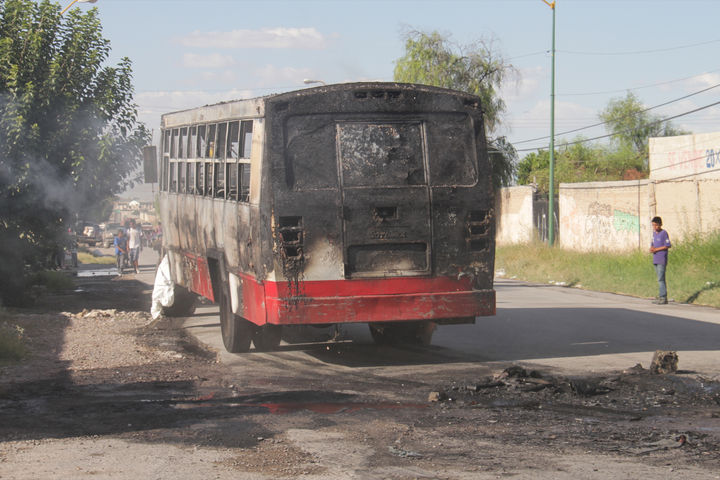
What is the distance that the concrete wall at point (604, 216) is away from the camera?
93.4ft

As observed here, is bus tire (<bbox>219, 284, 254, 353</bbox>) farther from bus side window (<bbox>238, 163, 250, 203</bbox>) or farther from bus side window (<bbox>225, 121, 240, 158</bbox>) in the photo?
bus side window (<bbox>225, 121, 240, 158</bbox>)

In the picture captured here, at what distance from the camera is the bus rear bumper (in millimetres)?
9812

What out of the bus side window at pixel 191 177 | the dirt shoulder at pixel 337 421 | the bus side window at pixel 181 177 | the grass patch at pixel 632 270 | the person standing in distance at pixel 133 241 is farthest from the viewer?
the person standing in distance at pixel 133 241

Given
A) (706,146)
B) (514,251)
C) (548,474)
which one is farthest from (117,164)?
(706,146)

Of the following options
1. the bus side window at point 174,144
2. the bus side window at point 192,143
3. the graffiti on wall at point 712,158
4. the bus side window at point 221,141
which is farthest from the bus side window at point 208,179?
the graffiti on wall at point 712,158

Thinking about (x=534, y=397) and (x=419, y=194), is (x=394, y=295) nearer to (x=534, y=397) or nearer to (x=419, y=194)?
(x=419, y=194)

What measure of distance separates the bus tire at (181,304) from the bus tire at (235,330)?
14.2ft

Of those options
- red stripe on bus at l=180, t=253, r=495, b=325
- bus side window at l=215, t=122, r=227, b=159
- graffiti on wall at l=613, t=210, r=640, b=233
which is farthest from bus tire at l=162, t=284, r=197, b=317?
graffiti on wall at l=613, t=210, r=640, b=233

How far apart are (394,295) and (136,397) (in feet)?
9.64

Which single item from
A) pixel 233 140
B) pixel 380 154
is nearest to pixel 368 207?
pixel 380 154

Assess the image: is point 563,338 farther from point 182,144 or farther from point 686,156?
point 686,156

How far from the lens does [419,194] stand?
400 inches

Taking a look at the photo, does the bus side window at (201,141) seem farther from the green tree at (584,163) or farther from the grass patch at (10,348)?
the green tree at (584,163)

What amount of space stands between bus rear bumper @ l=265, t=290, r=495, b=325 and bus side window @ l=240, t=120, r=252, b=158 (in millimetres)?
1775
